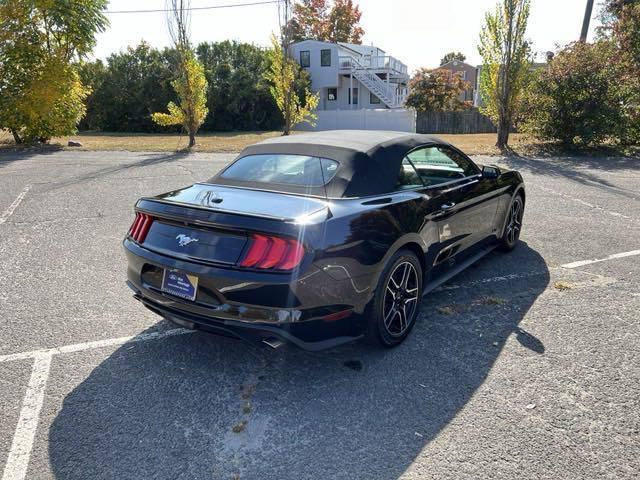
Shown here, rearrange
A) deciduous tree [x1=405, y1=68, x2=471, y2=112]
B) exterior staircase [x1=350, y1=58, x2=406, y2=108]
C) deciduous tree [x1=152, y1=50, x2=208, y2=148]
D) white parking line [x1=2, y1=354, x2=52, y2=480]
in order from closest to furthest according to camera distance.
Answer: white parking line [x1=2, y1=354, x2=52, y2=480]
deciduous tree [x1=152, y1=50, x2=208, y2=148]
deciduous tree [x1=405, y1=68, x2=471, y2=112]
exterior staircase [x1=350, y1=58, x2=406, y2=108]

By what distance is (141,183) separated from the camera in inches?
416

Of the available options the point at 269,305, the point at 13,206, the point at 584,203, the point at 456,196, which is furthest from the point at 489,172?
the point at 13,206

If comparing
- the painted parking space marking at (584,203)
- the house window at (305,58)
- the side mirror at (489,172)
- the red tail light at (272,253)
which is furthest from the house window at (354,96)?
the red tail light at (272,253)

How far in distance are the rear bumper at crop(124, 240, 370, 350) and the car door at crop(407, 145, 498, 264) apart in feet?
4.14

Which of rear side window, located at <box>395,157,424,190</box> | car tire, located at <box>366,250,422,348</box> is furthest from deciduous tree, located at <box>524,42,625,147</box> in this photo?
car tire, located at <box>366,250,422,348</box>

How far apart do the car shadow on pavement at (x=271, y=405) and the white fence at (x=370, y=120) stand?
28399 mm

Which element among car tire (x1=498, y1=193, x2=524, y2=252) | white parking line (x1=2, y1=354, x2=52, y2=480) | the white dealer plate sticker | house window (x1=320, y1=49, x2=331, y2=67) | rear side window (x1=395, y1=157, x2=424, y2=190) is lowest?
white parking line (x1=2, y1=354, x2=52, y2=480)

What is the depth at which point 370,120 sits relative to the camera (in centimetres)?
3228

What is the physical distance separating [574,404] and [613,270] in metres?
2.71

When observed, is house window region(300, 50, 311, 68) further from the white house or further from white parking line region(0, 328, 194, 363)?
white parking line region(0, 328, 194, 363)

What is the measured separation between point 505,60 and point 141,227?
15.7 meters

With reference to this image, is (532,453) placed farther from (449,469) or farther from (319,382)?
(319,382)

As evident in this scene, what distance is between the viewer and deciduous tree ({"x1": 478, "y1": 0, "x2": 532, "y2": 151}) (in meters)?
15.3

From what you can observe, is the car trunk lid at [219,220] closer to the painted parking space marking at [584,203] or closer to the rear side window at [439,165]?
the rear side window at [439,165]
